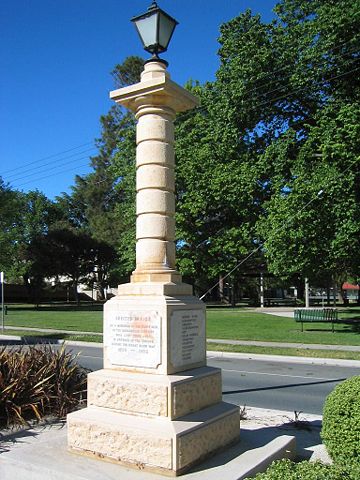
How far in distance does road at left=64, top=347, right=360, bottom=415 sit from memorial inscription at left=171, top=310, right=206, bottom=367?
3.71 metres

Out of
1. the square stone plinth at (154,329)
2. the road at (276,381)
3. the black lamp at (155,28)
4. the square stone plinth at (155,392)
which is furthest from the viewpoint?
the road at (276,381)

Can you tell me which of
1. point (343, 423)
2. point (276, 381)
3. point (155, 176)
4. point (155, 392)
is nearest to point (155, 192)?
point (155, 176)

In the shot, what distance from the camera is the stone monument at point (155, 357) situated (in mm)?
4938

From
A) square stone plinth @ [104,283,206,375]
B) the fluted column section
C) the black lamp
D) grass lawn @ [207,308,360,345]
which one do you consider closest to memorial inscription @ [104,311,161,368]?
square stone plinth @ [104,283,206,375]

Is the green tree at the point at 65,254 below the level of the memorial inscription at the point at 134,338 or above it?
above

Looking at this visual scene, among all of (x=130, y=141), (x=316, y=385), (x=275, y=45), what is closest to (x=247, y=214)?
(x=275, y=45)

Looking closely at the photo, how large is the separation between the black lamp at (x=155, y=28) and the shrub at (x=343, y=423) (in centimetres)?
421

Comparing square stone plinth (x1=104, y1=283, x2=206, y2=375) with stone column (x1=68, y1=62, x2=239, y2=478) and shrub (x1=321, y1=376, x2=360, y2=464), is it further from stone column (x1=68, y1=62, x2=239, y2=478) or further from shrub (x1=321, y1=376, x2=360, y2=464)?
shrub (x1=321, y1=376, x2=360, y2=464)

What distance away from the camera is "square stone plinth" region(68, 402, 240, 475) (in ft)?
15.5

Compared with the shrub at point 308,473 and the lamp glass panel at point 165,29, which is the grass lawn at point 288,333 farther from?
the shrub at point 308,473

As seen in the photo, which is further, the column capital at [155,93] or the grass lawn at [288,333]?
the grass lawn at [288,333]

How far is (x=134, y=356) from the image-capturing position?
17.8 ft

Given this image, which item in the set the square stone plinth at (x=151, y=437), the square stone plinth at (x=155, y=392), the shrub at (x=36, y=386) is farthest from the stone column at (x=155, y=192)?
the shrub at (x=36, y=386)

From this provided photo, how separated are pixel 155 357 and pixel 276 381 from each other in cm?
715
